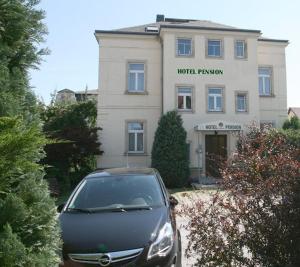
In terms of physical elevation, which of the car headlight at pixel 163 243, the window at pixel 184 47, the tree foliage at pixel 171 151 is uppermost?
the window at pixel 184 47

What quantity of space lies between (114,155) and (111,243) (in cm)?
1910

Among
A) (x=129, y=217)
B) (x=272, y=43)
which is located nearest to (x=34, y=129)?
(x=129, y=217)

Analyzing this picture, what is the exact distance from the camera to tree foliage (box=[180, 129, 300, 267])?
4.97m

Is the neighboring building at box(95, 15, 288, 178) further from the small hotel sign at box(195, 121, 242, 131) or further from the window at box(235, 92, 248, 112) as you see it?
the small hotel sign at box(195, 121, 242, 131)

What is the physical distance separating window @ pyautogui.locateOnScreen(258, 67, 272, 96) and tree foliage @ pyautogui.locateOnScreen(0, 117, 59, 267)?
24.4 meters

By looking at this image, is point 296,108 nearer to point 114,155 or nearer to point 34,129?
point 114,155

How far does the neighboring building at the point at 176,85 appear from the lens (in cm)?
2428

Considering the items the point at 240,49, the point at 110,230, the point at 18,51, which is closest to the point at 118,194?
the point at 110,230

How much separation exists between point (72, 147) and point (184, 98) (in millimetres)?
7035

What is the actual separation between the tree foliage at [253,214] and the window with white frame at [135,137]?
18955 mm

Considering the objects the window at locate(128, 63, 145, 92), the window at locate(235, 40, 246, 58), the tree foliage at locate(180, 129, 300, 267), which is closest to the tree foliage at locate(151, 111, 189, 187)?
the window at locate(128, 63, 145, 92)

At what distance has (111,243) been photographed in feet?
17.4

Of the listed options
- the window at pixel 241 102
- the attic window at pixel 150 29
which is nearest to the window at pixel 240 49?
the window at pixel 241 102

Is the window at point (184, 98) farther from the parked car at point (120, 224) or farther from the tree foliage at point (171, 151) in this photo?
the parked car at point (120, 224)
